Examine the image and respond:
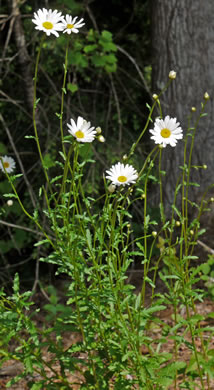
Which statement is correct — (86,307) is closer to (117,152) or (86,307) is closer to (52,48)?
(117,152)

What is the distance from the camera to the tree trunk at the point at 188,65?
9.77 ft

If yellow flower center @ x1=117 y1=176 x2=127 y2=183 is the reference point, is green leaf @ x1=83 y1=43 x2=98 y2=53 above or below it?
above

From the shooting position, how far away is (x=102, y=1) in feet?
12.1

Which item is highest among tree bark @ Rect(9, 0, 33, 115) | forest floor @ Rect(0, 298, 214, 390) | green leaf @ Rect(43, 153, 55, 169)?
tree bark @ Rect(9, 0, 33, 115)

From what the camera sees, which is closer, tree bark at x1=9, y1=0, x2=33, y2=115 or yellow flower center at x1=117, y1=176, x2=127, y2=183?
yellow flower center at x1=117, y1=176, x2=127, y2=183

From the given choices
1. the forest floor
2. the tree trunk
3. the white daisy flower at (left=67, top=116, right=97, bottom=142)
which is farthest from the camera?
the tree trunk

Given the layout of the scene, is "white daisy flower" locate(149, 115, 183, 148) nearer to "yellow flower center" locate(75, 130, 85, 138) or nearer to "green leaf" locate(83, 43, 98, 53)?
"yellow flower center" locate(75, 130, 85, 138)

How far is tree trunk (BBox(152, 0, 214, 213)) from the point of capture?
2979 mm

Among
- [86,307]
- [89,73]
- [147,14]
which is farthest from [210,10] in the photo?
[86,307]

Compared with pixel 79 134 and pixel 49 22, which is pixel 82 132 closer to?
pixel 79 134

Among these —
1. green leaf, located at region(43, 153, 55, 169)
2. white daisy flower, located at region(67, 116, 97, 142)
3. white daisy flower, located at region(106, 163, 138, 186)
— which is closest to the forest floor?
green leaf, located at region(43, 153, 55, 169)

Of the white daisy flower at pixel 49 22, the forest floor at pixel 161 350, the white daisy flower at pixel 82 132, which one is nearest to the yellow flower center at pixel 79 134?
the white daisy flower at pixel 82 132

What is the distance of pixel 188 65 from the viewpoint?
9.89 ft

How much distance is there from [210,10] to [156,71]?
438 mm
